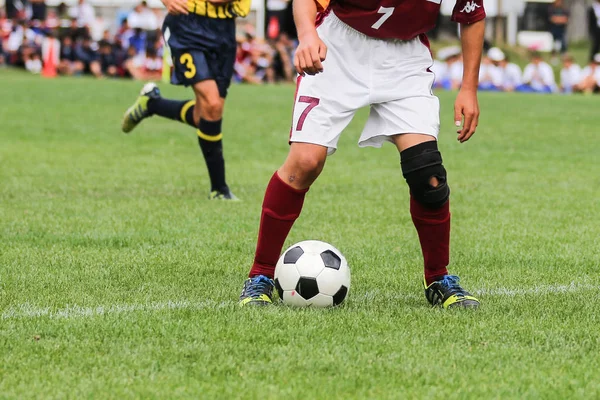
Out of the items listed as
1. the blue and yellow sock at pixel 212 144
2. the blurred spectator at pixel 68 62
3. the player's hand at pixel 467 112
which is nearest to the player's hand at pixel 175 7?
the blue and yellow sock at pixel 212 144

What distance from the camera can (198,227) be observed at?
6.73m

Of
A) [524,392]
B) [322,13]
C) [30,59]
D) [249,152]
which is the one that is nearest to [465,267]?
[322,13]

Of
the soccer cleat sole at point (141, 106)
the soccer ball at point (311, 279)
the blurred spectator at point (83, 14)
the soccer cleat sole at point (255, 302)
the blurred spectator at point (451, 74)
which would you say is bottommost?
the blurred spectator at point (451, 74)

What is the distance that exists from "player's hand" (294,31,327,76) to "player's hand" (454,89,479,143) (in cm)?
75

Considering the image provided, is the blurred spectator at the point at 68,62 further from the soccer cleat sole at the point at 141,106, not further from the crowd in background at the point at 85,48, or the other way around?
the soccer cleat sole at the point at 141,106

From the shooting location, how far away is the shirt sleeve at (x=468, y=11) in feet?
14.8

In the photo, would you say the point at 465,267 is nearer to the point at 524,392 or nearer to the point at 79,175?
the point at 524,392

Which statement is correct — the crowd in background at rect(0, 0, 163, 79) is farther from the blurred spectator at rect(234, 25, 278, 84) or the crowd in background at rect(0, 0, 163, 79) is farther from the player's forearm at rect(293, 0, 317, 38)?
the player's forearm at rect(293, 0, 317, 38)

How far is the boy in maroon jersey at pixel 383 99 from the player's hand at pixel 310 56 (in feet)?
0.94

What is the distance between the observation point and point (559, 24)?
116ft

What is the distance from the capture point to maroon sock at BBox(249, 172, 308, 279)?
4547 millimetres

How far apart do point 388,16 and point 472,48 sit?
43 cm

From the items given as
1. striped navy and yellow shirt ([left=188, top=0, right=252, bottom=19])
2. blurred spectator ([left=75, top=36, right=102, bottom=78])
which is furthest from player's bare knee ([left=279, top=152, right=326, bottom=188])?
blurred spectator ([left=75, top=36, right=102, bottom=78])

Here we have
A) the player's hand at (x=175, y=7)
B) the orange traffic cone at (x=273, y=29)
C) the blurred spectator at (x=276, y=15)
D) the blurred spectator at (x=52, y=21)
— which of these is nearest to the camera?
the player's hand at (x=175, y=7)
